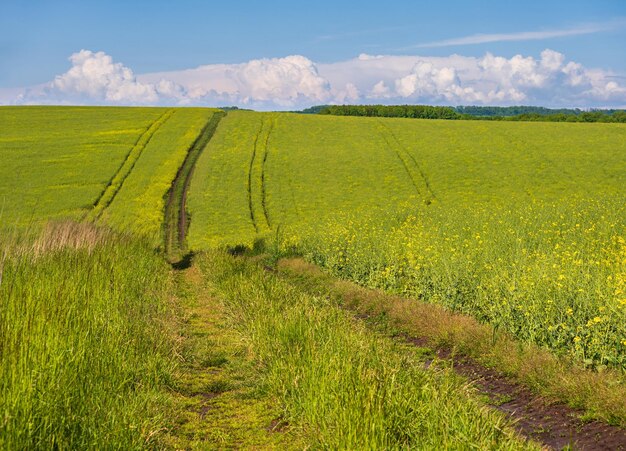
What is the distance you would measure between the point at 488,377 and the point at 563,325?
64.0 inches

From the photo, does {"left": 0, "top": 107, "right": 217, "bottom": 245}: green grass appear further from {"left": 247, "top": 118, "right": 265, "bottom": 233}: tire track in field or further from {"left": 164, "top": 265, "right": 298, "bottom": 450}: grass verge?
{"left": 164, "top": 265, "right": 298, "bottom": 450}: grass verge

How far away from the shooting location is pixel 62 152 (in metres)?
61.5

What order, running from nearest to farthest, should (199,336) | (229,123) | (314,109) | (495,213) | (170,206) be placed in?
(199,336), (495,213), (170,206), (229,123), (314,109)

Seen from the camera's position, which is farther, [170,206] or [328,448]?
[170,206]

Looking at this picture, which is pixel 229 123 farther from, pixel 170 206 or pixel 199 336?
pixel 199 336

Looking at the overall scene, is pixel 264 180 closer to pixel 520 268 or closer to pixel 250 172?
pixel 250 172

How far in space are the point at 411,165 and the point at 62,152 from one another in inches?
1328

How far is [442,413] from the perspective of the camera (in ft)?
21.6

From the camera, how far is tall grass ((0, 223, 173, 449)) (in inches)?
221

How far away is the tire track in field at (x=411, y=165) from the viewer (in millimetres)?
50406

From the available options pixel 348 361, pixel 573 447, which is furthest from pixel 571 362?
pixel 348 361

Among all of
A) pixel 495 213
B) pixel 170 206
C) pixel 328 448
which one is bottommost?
pixel 170 206

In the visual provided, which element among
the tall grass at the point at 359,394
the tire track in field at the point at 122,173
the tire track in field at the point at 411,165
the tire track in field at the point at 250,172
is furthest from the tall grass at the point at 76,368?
the tire track in field at the point at 411,165

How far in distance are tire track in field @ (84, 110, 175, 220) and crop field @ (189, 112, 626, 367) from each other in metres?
6.54
